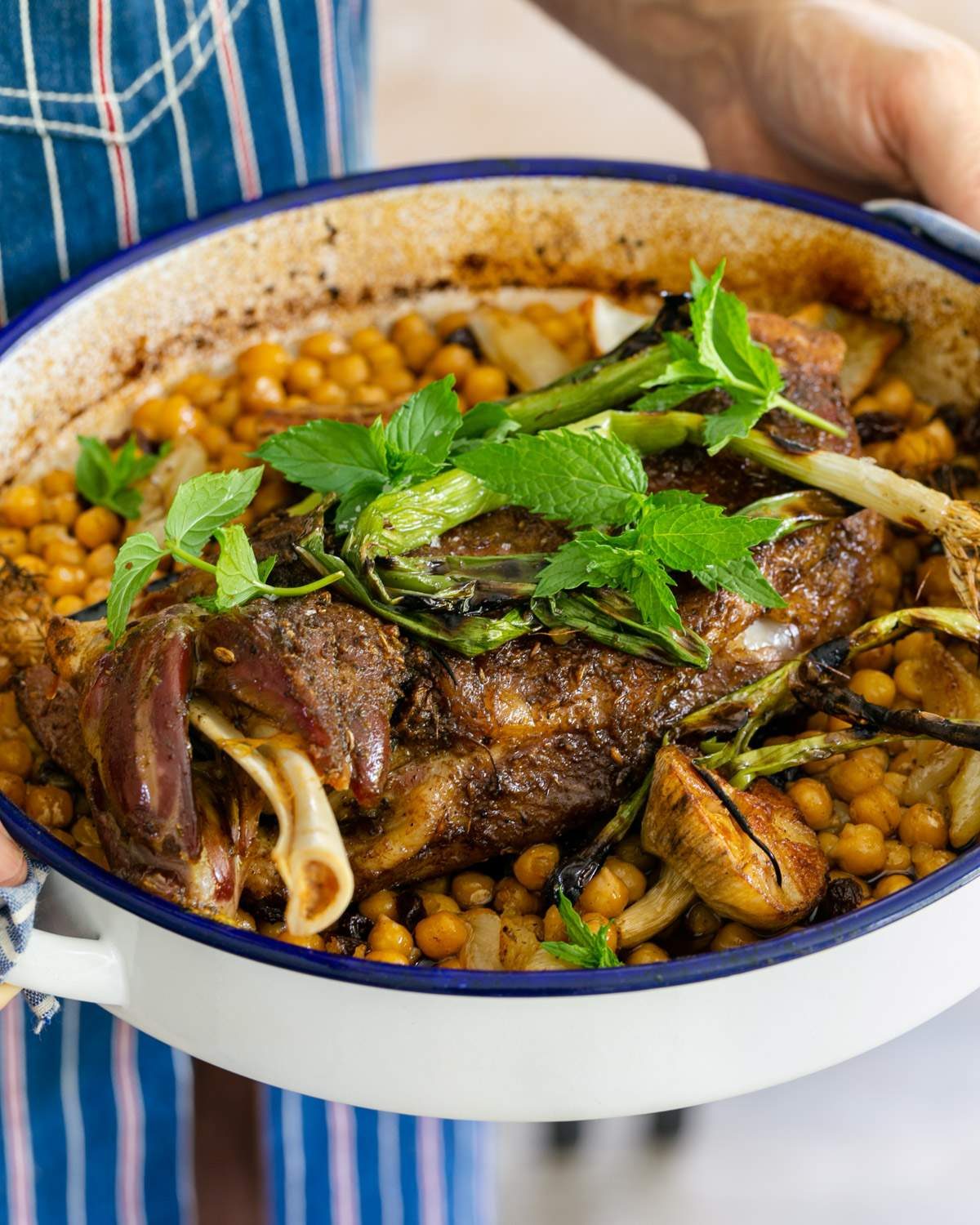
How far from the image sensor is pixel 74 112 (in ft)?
9.72

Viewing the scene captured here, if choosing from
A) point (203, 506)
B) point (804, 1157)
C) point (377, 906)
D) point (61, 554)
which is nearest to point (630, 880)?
point (377, 906)

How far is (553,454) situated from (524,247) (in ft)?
4.16

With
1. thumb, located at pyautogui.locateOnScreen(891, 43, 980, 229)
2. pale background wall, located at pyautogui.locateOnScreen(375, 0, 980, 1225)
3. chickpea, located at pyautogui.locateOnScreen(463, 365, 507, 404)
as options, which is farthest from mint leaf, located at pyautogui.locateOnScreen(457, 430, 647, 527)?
pale background wall, located at pyautogui.locateOnScreen(375, 0, 980, 1225)

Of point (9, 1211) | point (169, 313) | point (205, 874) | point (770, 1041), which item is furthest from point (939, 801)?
point (9, 1211)

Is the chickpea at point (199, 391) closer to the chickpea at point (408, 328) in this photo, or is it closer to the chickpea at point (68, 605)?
the chickpea at point (408, 328)

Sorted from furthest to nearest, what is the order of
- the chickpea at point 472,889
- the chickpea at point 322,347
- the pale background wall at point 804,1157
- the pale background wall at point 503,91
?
the pale background wall at point 503,91 → the pale background wall at point 804,1157 → the chickpea at point 322,347 → the chickpea at point 472,889

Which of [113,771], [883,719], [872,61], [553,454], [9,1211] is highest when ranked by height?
[872,61]

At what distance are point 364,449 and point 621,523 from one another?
0.47 m

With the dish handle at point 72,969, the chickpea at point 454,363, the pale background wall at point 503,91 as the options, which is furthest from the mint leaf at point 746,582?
the pale background wall at point 503,91

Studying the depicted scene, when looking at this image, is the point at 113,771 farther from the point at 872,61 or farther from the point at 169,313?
the point at 872,61

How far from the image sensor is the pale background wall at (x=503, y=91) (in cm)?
730

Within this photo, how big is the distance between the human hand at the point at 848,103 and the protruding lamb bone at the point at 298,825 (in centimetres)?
213

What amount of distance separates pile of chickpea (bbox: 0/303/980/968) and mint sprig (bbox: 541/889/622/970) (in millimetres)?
43

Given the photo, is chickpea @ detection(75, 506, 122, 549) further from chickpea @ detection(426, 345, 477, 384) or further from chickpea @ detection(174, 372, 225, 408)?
chickpea @ detection(426, 345, 477, 384)
